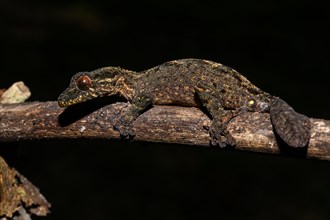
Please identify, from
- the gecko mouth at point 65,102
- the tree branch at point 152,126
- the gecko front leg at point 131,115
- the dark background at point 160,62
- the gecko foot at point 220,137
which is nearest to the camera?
the tree branch at point 152,126

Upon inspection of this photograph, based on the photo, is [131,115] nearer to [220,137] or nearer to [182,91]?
[182,91]

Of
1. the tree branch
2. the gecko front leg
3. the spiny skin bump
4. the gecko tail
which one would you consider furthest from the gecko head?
the gecko tail

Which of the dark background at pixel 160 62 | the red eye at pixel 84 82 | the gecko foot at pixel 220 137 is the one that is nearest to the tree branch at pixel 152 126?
the gecko foot at pixel 220 137

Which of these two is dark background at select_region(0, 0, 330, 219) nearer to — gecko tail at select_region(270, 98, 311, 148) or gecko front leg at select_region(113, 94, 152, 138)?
gecko front leg at select_region(113, 94, 152, 138)

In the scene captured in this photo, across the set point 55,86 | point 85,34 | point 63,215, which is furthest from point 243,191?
point 85,34

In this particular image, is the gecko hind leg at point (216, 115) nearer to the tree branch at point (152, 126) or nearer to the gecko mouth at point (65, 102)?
the tree branch at point (152, 126)

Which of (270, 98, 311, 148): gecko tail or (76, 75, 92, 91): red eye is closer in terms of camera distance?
(270, 98, 311, 148): gecko tail

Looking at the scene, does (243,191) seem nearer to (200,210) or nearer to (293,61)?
(200,210)
